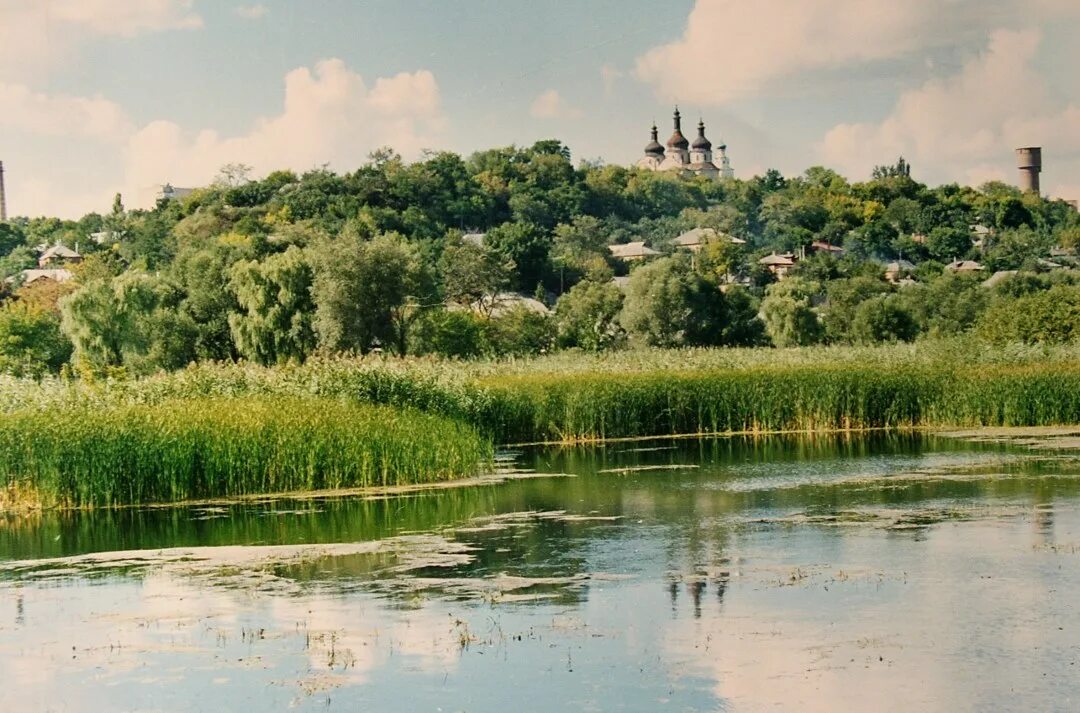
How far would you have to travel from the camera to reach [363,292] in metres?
48.8

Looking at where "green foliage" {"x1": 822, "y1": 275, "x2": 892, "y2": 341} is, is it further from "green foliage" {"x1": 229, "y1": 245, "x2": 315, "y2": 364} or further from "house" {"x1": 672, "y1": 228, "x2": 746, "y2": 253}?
"house" {"x1": 672, "y1": 228, "x2": 746, "y2": 253}

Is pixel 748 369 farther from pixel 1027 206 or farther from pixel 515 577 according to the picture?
pixel 1027 206

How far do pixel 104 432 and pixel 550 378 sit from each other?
1348cm

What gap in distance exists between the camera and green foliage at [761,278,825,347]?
74250mm

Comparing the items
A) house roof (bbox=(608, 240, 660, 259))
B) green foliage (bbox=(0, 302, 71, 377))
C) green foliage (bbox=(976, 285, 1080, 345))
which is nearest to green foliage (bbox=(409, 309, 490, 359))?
green foliage (bbox=(0, 302, 71, 377))

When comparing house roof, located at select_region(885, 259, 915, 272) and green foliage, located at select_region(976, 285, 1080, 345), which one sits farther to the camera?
house roof, located at select_region(885, 259, 915, 272)

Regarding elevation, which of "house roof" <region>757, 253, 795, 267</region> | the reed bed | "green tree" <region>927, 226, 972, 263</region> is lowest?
the reed bed

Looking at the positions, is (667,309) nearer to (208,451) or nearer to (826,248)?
(208,451)

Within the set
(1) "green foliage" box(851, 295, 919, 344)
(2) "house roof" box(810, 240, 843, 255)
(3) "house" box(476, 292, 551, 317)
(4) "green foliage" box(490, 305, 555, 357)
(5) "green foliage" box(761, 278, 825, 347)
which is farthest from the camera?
(2) "house roof" box(810, 240, 843, 255)

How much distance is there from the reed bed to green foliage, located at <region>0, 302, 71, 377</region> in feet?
95.1

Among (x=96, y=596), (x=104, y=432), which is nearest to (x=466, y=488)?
(x=104, y=432)

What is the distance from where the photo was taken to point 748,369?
3578 cm

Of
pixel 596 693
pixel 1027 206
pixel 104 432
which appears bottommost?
pixel 596 693

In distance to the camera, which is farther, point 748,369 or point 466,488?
point 748,369
